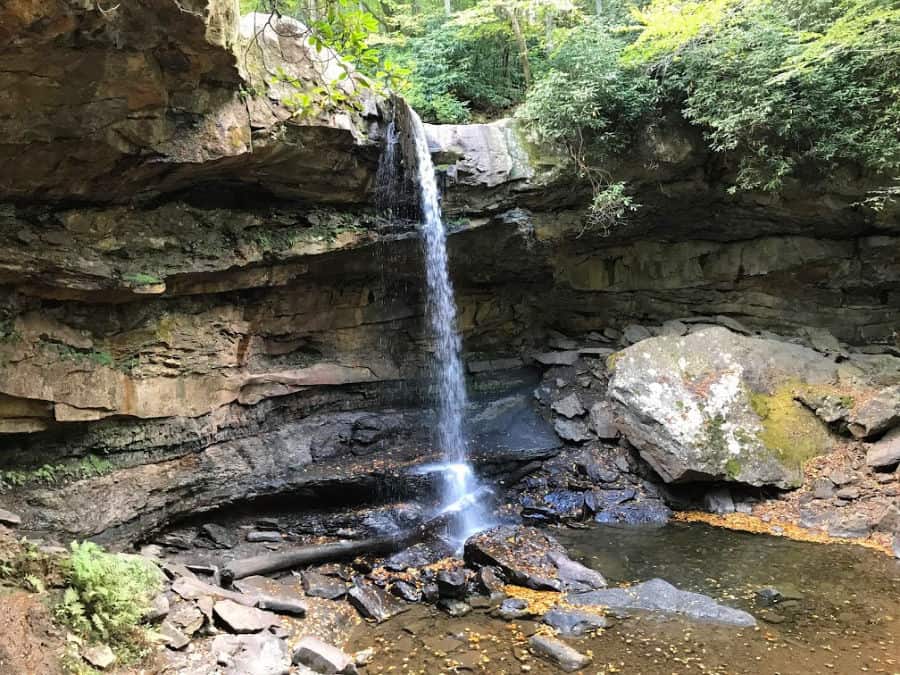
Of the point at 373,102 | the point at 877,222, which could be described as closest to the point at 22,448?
the point at 373,102

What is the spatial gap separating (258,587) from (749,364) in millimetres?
9015

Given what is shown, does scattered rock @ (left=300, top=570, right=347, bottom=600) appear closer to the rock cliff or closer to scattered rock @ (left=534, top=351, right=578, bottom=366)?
the rock cliff

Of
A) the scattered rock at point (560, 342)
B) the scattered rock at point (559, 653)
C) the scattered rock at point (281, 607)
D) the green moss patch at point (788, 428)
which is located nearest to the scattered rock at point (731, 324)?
the green moss patch at point (788, 428)

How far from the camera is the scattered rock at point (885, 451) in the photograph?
338 inches

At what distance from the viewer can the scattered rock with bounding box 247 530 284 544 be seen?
26.8 ft

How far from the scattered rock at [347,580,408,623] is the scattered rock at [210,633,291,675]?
1260mm

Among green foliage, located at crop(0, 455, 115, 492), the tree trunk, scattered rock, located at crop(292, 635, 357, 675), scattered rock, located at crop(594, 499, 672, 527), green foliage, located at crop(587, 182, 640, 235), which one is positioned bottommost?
scattered rock, located at crop(594, 499, 672, 527)

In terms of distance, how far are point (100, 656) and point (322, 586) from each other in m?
3.14

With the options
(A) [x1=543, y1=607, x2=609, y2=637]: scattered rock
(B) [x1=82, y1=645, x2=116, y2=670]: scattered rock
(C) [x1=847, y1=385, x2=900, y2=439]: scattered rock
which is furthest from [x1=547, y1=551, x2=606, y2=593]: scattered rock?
(C) [x1=847, y1=385, x2=900, y2=439]: scattered rock

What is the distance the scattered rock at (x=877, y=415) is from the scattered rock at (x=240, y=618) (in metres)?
9.38

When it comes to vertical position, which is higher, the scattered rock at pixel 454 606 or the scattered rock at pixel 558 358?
the scattered rock at pixel 558 358

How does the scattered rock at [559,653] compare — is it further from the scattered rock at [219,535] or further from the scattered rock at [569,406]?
the scattered rock at [569,406]

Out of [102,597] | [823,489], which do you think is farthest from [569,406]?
[102,597]

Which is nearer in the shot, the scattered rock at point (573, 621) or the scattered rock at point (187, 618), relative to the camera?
the scattered rock at point (187, 618)
